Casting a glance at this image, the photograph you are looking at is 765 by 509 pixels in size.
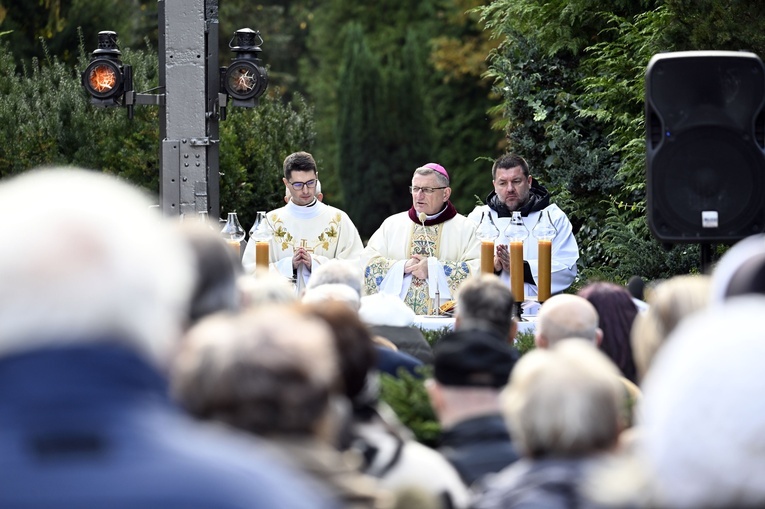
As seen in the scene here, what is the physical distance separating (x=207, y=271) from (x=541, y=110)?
10606 millimetres

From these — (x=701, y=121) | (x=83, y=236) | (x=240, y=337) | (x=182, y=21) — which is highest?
(x=182, y=21)

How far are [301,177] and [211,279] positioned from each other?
20.8 ft

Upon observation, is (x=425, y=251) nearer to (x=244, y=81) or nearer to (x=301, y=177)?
(x=301, y=177)

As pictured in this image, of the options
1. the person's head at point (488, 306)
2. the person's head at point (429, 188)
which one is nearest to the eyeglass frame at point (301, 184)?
the person's head at point (429, 188)

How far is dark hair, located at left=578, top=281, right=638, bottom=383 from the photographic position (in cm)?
551

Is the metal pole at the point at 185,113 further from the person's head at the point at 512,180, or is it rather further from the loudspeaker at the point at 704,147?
the loudspeaker at the point at 704,147

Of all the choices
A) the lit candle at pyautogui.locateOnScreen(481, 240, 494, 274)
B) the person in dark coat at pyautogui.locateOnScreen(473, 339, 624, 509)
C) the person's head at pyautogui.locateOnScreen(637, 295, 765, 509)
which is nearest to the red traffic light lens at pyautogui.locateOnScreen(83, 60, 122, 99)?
the lit candle at pyautogui.locateOnScreen(481, 240, 494, 274)

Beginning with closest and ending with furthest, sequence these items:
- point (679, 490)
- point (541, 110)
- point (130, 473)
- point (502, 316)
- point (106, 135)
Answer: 1. point (130, 473)
2. point (679, 490)
3. point (502, 316)
4. point (541, 110)
5. point (106, 135)

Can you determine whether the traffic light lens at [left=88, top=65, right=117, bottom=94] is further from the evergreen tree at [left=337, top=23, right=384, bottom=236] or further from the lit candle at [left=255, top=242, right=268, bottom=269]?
the evergreen tree at [left=337, top=23, right=384, bottom=236]

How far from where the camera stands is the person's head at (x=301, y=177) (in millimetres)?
9688

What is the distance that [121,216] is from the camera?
208 cm

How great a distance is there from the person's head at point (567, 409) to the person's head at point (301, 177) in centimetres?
692


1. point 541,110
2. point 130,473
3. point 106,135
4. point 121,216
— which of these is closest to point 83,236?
point 121,216

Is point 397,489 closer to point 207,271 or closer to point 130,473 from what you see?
point 207,271
